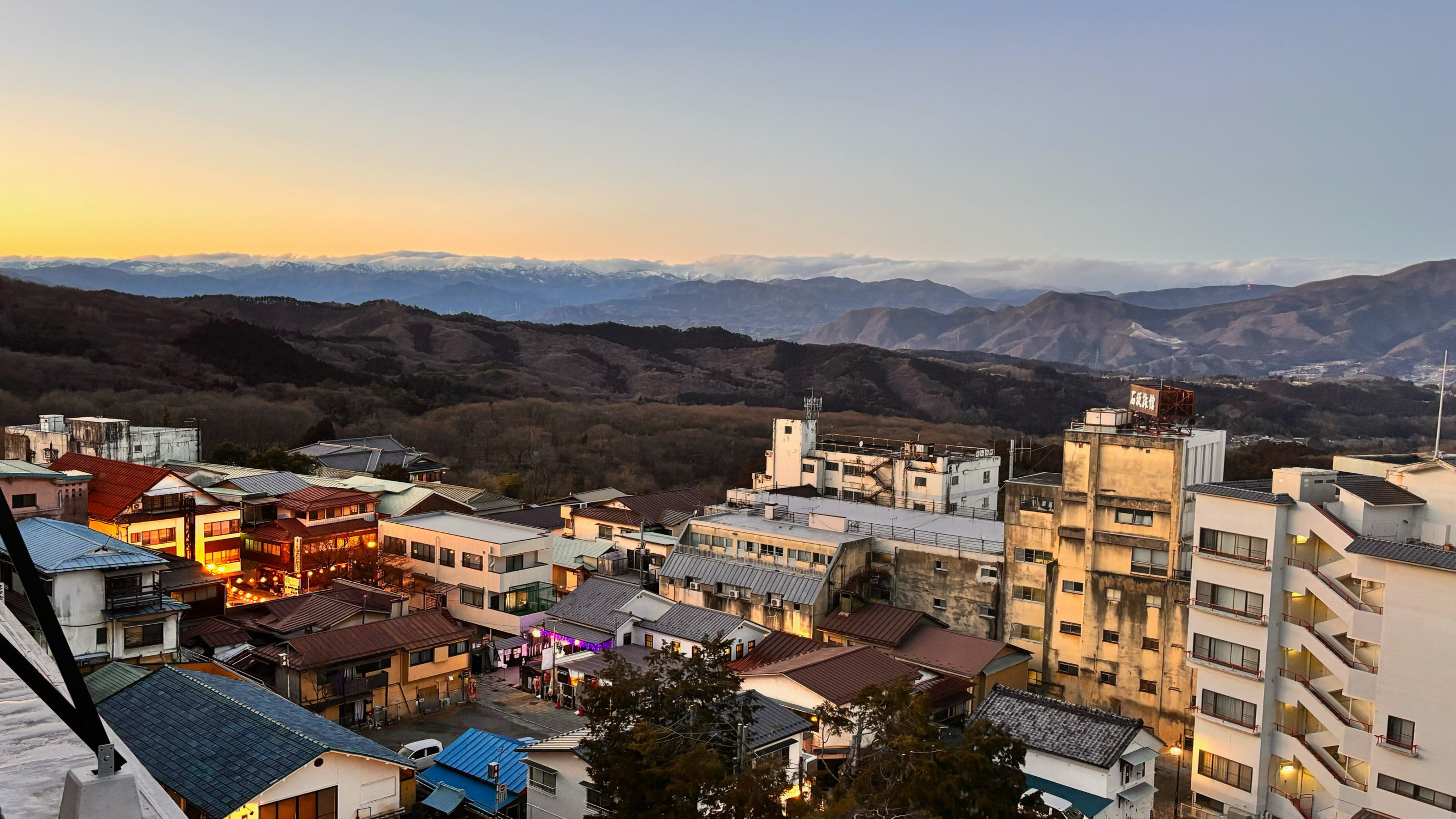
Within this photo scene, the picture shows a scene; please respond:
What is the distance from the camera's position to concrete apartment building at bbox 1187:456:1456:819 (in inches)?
734

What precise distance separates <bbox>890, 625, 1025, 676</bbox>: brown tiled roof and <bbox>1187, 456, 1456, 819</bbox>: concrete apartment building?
544 centimetres

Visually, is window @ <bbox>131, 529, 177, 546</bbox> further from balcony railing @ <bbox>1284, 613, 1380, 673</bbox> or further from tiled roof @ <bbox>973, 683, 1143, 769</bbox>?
balcony railing @ <bbox>1284, 613, 1380, 673</bbox>

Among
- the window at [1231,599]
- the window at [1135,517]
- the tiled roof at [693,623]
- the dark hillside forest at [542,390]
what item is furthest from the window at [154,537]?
the window at [1231,599]

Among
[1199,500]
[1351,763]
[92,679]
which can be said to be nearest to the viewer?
[92,679]

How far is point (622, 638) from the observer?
2906 centimetres

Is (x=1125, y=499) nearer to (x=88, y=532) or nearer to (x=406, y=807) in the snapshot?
(x=406, y=807)

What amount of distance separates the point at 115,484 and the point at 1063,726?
1208 inches

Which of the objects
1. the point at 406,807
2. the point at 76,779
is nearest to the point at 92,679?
the point at 406,807

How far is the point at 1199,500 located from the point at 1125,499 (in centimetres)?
512

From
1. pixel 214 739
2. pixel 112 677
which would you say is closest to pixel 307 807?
pixel 214 739

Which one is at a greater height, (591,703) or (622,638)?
(591,703)

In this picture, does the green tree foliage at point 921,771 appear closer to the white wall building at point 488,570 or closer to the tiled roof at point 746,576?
the tiled roof at point 746,576

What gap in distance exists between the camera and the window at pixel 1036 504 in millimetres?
30047

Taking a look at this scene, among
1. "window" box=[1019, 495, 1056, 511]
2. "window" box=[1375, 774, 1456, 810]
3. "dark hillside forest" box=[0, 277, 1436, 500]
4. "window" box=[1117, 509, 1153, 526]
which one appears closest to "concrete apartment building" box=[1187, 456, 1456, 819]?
"window" box=[1375, 774, 1456, 810]
